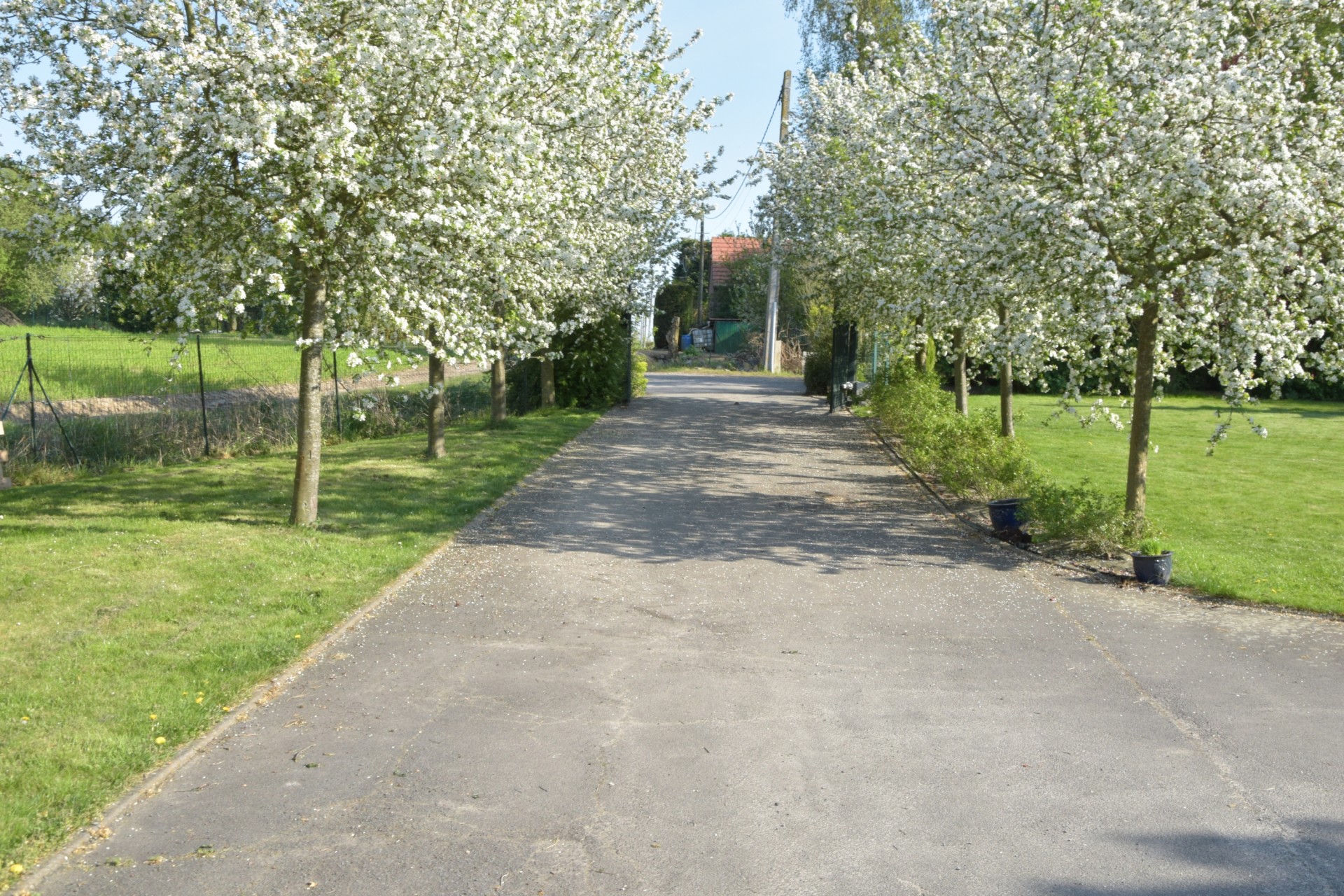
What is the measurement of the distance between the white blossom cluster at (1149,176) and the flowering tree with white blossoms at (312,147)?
4.00 metres

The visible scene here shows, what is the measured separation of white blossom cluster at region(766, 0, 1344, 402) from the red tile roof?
48.3 metres

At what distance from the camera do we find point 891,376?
21.5 m

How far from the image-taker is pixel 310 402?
1055 cm

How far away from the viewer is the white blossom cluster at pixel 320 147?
8.43 meters

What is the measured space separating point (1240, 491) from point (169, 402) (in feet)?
64.2

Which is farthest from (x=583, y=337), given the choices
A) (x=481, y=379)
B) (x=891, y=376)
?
(x=891, y=376)

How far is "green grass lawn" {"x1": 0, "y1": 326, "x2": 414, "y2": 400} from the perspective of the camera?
24422mm

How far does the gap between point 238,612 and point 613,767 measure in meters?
3.66

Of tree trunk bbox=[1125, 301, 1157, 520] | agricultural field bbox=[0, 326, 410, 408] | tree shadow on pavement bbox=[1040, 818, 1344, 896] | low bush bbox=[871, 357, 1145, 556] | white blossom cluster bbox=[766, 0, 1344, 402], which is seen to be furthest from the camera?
agricultural field bbox=[0, 326, 410, 408]

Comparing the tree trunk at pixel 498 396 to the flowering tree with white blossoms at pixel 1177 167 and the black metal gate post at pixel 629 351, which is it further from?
the flowering tree with white blossoms at pixel 1177 167

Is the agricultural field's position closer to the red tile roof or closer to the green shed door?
the green shed door

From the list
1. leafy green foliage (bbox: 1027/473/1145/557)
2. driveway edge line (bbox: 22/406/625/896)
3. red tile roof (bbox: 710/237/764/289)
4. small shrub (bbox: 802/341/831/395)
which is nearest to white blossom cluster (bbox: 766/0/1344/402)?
leafy green foliage (bbox: 1027/473/1145/557)

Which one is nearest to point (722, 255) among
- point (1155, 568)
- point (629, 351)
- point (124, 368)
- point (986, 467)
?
point (629, 351)

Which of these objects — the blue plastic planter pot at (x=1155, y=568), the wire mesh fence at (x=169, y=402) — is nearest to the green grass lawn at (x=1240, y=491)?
the blue plastic planter pot at (x=1155, y=568)
